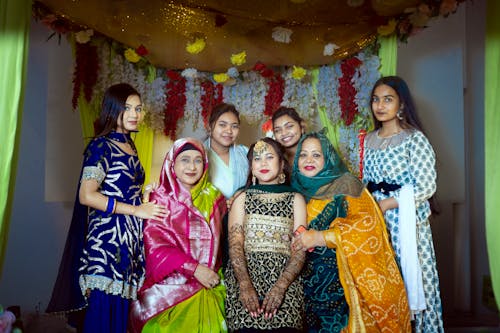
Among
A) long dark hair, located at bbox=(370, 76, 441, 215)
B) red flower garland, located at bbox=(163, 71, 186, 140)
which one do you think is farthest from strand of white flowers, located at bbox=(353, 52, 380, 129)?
red flower garland, located at bbox=(163, 71, 186, 140)

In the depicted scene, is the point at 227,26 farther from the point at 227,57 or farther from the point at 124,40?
the point at 124,40

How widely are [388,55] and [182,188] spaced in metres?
2.35

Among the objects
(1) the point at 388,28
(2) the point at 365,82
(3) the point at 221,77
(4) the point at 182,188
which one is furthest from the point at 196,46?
(4) the point at 182,188

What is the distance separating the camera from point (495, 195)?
305 centimetres

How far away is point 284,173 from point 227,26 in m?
2.10

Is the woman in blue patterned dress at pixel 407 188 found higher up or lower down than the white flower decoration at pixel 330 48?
lower down

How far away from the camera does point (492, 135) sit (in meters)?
3.10

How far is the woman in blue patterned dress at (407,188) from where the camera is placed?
3377mm

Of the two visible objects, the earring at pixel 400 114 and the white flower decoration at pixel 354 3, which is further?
the white flower decoration at pixel 354 3

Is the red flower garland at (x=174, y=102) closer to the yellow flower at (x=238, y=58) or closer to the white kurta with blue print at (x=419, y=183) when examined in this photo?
the yellow flower at (x=238, y=58)

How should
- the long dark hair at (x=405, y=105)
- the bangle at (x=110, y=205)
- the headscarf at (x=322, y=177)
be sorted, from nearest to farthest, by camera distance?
1. the bangle at (x=110, y=205)
2. the headscarf at (x=322, y=177)
3. the long dark hair at (x=405, y=105)

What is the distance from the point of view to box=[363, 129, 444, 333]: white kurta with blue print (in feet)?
11.2

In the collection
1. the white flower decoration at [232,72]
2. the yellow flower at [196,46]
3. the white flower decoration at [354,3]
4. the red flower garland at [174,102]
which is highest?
the white flower decoration at [354,3]

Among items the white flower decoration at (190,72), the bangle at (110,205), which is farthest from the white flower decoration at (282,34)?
the bangle at (110,205)
